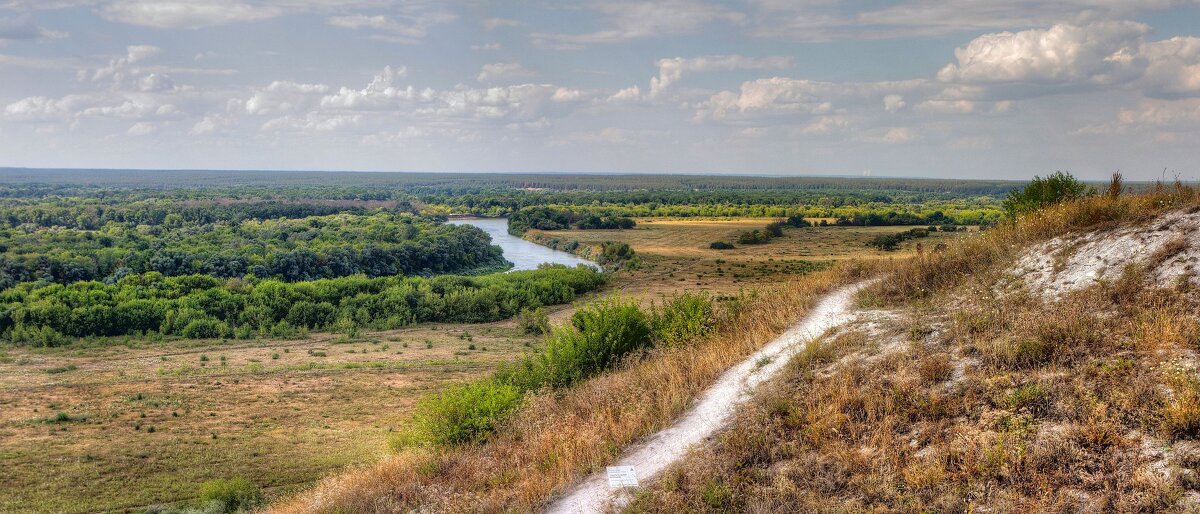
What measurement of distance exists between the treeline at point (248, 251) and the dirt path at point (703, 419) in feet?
220

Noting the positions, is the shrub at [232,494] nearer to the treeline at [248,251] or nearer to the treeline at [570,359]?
the treeline at [570,359]

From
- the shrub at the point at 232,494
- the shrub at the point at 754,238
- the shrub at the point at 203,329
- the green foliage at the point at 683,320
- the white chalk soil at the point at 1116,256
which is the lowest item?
the shrub at the point at 203,329

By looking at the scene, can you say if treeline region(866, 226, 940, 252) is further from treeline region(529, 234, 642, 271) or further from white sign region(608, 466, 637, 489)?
white sign region(608, 466, 637, 489)

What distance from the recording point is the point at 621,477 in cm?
853

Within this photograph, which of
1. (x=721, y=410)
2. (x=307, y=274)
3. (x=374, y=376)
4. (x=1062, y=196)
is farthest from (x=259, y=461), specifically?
(x=307, y=274)

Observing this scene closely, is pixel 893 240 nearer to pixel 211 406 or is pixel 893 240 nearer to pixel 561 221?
pixel 211 406

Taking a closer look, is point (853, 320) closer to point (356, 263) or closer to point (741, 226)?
point (356, 263)

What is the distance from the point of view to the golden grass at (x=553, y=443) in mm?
9156

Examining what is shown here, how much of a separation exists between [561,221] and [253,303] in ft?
250

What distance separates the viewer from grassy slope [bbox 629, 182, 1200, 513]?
6793 millimetres

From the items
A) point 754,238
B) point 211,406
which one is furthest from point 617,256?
point 211,406

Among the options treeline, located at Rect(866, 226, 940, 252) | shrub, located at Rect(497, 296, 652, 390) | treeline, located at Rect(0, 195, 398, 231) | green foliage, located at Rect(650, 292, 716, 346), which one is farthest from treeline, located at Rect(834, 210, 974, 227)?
shrub, located at Rect(497, 296, 652, 390)

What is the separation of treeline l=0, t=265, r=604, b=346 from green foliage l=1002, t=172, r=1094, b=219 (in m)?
45.8

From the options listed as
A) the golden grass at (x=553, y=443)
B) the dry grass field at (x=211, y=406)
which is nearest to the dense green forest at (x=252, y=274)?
the dry grass field at (x=211, y=406)
